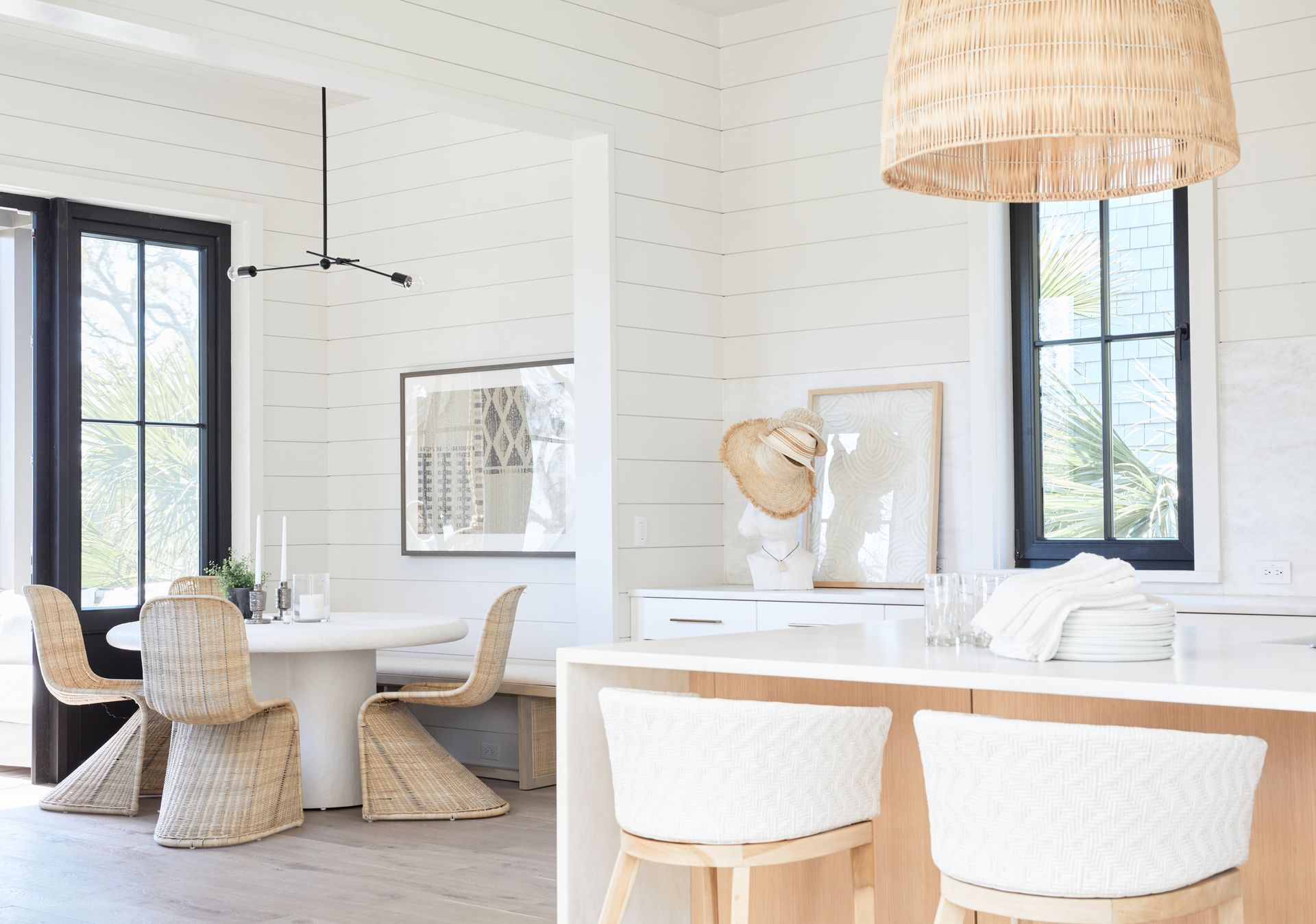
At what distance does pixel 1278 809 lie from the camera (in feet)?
8.16

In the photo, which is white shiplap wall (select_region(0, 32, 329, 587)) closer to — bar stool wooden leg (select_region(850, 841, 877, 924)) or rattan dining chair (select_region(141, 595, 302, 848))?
rattan dining chair (select_region(141, 595, 302, 848))

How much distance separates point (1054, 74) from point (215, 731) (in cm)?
379

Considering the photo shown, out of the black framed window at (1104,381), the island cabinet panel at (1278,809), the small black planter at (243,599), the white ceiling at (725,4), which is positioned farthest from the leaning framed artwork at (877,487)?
the island cabinet panel at (1278,809)

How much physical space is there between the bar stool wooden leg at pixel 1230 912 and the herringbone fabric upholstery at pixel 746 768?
63 cm

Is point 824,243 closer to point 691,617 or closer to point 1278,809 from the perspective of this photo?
point 691,617

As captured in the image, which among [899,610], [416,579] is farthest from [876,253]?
[416,579]

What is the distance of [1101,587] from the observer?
2.56m

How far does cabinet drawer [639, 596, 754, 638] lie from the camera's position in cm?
525

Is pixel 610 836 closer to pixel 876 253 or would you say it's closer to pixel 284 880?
pixel 284 880

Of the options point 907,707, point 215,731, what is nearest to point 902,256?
point 907,707

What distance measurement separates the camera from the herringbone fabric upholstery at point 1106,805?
80.7 inches

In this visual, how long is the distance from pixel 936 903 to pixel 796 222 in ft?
11.2

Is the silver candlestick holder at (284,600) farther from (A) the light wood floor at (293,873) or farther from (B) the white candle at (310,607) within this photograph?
(A) the light wood floor at (293,873)

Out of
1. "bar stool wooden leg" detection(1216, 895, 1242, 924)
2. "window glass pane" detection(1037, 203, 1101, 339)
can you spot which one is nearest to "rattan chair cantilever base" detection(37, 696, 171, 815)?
"window glass pane" detection(1037, 203, 1101, 339)
